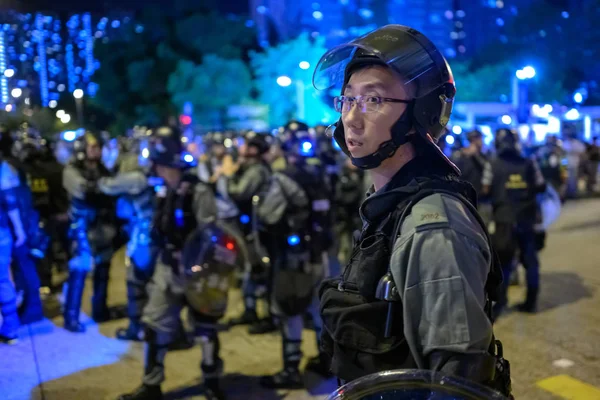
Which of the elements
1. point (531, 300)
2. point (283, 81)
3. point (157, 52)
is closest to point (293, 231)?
point (531, 300)

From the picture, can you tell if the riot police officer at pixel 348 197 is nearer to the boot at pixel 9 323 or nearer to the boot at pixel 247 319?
the boot at pixel 247 319

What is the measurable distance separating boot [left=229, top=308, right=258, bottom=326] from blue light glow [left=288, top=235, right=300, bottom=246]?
173 centimetres

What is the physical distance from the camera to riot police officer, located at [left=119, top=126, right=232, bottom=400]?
4.16 metres

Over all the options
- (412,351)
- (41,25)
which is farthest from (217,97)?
(412,351)

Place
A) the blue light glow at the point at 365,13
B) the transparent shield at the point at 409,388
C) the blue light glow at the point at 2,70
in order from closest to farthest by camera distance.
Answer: the transparent shield at the point at 409,388, the blue light glow at the point at 2,70, the blue light glow at the point at 365,13

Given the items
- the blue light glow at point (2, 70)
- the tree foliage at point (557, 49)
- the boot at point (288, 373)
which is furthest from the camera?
the tree foliage at point (557, 49)

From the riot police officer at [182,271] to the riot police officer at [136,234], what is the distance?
0.53 metres

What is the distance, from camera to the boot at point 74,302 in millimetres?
6039

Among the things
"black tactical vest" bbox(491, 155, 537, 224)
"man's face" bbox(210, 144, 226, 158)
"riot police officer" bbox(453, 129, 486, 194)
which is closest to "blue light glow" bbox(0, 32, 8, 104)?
"man's face" bbox(210, 144, 226, 158)

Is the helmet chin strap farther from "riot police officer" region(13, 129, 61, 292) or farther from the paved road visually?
"riot police officer" region(13, 129, 61, 292)

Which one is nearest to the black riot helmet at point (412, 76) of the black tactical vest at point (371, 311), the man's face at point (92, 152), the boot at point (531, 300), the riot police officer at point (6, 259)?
the black tactical vest at point (371, 311)

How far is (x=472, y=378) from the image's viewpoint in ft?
4.89

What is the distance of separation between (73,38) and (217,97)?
859 centimetres

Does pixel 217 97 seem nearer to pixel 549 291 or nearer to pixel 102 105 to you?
pixel 102 105
